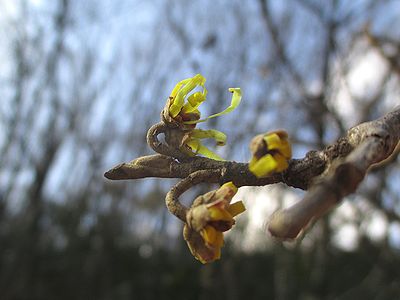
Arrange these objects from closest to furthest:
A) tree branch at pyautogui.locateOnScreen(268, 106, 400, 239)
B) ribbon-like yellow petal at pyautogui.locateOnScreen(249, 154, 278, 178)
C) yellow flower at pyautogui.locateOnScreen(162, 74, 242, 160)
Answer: tree branch at pyautogui.locateOnScreen(268, 106, 400, 239), ribbon-like yellow petal at pyautogui.locateOnScreen(249, 154, 278, 178), yellow flower at pyautogui.locateOnScreen(162, 74, 242, 160)

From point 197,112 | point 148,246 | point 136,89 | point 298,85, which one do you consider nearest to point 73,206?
point 148,246

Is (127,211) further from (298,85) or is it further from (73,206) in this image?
(298,85)

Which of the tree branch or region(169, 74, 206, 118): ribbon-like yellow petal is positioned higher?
region(169, 74, 206, 118): ribbon-like yellow petal

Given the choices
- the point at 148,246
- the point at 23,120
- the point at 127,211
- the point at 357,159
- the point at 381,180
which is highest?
the point at 23,120

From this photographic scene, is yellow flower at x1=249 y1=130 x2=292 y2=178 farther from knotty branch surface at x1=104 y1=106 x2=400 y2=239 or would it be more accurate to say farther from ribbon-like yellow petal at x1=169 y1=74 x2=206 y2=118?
ribbon-like yellow petal at x1=169 y1=74 x2=206 y2=118

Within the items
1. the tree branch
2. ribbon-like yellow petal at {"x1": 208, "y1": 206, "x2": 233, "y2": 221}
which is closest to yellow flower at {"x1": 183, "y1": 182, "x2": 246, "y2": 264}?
ribbon-like yellow petal at {"x1": 208, "y1": 206, "x2": 233, "y2": 221}

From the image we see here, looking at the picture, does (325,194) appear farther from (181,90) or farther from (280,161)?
(181,90)

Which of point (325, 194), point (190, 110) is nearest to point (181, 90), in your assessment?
point (190, 110)
